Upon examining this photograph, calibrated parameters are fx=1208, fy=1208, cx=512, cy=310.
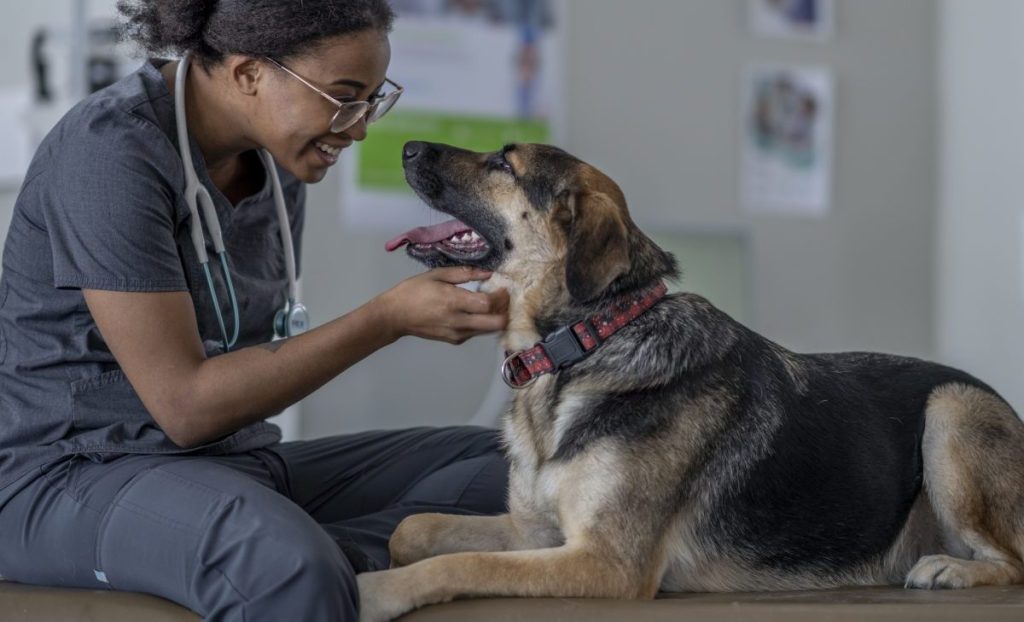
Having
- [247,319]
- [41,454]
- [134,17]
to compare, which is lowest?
[41,454]

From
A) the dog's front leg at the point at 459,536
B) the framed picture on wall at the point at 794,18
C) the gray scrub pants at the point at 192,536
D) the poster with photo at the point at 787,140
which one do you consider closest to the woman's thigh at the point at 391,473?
the gray scrub pants at the point at 192,536

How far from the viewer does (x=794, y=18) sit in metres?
4.76

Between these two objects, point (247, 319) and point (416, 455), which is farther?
point (416, 455)

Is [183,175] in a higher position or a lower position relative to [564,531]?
higher

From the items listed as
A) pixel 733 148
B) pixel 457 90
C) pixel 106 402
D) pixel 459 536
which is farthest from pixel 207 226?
pixel 733 148

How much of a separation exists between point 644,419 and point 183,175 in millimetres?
826

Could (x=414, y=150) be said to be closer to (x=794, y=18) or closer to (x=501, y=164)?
(x=501, y=164)

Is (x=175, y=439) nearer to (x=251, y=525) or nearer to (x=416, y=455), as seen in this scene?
(x=251, y=525)

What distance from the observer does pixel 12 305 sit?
191 cm

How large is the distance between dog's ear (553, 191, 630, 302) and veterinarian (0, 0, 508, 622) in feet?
0.52

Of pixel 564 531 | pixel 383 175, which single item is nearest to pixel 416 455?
pixel 564 531

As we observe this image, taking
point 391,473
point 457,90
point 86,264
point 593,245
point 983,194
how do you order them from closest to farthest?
point 86,264 < point 593,245 < point 391,473 < point 457,90 < point 983,194

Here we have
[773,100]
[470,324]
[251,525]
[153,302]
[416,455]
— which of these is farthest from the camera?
[773,100]

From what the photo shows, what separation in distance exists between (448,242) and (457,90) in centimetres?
232
